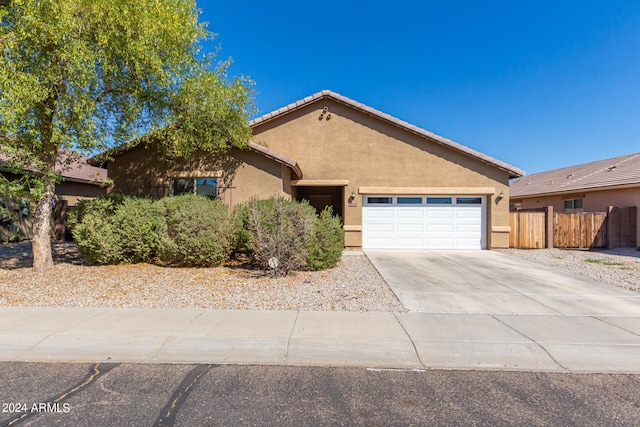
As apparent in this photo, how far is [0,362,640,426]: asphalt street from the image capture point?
299 centimetres

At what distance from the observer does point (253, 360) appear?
4109 mm

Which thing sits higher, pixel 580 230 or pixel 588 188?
pixel 588 188

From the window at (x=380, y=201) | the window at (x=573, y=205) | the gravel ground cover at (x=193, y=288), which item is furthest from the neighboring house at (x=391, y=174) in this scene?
the window at (x=573, y=205)

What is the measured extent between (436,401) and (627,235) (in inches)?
668

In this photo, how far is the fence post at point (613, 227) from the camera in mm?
14688

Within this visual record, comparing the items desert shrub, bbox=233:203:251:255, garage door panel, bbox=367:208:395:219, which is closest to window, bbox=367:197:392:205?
garage door panel, bbox=367:208:395:219

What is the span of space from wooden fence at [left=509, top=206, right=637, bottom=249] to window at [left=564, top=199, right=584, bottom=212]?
3178 mm

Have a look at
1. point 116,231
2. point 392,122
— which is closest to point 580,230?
point 392,122

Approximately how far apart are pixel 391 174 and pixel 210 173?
24.1 feet

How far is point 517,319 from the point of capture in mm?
5531

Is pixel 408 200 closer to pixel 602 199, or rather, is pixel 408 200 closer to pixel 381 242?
pixel 381 242

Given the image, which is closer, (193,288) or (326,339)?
(326,339)

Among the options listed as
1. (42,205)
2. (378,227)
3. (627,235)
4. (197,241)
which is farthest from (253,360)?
(627,235)

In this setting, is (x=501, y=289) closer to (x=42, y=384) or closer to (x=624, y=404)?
(x=624, y=404)
